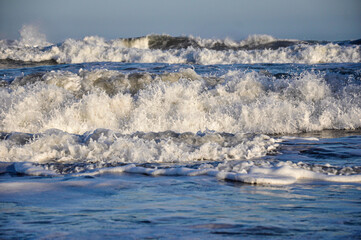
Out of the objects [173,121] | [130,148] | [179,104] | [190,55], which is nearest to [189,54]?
[190,55]

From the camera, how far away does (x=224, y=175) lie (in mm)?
4539

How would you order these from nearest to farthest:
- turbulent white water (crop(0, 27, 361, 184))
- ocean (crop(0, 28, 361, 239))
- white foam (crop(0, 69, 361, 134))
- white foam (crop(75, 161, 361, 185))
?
1. ocean (crop(0, 28, 361, 239))
2. white foam (crop(75, 161, 361, 185))
3. turbulent white water (crop(0, 27, 361, 184))
4. white foam (crop(0, 69, 361, 134))

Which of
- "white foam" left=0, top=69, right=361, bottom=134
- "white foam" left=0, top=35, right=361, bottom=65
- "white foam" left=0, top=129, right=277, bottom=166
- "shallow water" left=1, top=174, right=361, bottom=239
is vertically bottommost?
"shallow water" left=1, top=174, right=361, bottom=239

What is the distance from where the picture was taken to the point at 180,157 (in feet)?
18.2

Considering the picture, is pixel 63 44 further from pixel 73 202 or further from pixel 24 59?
pixel 73 202

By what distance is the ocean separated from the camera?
3049 millimetres

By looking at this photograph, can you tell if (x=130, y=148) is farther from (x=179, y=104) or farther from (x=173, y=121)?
(x=179, y=104)

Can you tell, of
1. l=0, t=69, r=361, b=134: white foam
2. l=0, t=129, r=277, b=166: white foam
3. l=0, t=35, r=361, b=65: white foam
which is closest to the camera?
l=0, t=129, r=277, b=166: white foam

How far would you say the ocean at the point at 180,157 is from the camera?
305cm

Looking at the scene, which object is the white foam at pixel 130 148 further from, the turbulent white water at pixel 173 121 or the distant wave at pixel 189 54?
the distant wave at pixel 189 54

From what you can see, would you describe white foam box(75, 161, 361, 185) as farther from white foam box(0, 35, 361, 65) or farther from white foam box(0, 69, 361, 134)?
white foam box(0, 35, 361, 65)

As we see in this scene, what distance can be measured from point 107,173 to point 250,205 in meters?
1.88

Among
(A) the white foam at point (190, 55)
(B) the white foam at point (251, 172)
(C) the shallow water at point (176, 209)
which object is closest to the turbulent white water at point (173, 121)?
(B) the white foam at point (251, 172)

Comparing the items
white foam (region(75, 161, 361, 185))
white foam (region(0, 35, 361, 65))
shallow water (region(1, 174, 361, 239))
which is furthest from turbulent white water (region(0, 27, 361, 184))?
white foam (region(0, 35, 361, 65))
